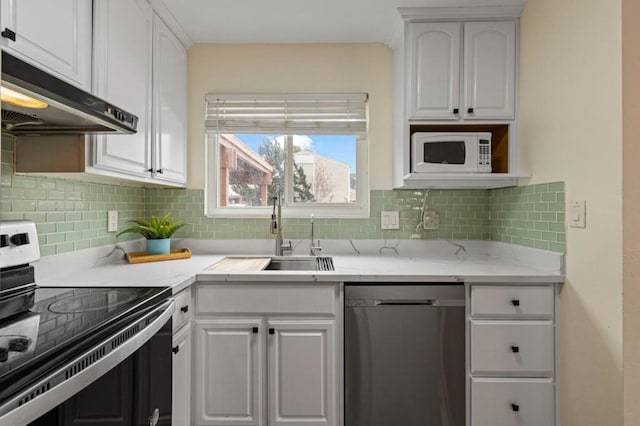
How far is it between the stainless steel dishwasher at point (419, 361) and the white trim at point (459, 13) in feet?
4.96

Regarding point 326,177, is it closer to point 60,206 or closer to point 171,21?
point 171,21

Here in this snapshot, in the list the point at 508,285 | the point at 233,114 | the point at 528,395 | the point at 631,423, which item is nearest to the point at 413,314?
the point at 508,285

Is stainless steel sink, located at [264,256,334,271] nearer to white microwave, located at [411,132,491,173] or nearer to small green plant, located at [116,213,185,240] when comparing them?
small green plant, located at [116,213,185,240]

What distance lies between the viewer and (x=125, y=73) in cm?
167

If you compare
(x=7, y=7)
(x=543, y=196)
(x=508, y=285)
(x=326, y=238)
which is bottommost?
(x=508, y=285)

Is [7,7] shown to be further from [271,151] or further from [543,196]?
[543,196]

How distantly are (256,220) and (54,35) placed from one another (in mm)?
1500

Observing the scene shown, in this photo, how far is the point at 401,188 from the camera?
2.42 meters

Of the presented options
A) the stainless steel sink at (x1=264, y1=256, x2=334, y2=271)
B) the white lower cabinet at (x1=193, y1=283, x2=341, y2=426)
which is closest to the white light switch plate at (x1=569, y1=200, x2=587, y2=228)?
the white lower cabinet at (x1=193, y1=283, x2=341, y2=426)

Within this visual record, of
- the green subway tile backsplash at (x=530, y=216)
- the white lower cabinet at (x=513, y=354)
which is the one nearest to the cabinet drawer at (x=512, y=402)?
the white lower cabinet at (x=513, y=354)

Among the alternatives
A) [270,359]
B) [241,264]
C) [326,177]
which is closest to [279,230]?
[241,264]

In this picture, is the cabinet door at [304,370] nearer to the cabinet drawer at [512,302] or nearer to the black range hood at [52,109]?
the cabinet drawer at [512,302]

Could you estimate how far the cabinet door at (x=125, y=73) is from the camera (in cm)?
150

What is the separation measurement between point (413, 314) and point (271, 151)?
59.0 inches
